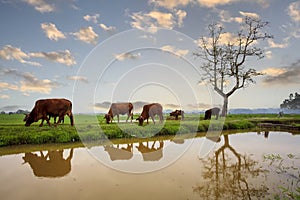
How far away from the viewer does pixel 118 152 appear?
1010 centimetres

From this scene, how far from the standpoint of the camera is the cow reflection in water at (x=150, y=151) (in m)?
9.12

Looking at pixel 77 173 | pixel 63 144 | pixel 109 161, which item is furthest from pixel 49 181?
pixel 63 144

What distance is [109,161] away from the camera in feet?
27.7

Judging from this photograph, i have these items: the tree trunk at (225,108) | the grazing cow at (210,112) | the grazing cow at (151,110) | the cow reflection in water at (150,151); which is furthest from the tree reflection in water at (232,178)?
the tree trunk at (225,108)

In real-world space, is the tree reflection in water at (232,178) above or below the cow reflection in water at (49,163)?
above

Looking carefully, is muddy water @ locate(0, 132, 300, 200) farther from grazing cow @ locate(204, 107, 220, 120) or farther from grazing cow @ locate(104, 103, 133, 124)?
grazing cow @ locate(204, 107, 220, 120)

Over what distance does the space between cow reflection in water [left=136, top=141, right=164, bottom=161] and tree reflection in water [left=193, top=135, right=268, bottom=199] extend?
1.80 m

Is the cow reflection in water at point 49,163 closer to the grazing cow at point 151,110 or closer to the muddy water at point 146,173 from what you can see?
the muddy water at point 146,173

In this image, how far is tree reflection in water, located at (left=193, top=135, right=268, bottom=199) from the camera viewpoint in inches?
201

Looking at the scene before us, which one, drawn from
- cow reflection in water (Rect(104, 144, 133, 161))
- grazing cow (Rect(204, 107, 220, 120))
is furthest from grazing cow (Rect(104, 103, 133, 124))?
cow reflection in water (Rect(104, 144, 133, 161))

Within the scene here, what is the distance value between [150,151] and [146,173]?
3.49 metres

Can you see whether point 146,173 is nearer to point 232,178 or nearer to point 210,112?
point 232,178

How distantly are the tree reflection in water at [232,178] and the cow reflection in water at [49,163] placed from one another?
3822 mm

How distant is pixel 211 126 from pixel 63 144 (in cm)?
1106
